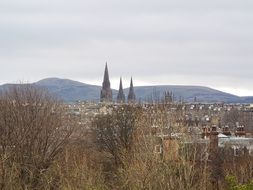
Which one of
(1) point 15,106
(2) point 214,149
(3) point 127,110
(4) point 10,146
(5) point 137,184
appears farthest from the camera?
(3) point 127,110

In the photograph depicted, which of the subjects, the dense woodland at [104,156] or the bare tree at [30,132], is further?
the bare tree at [30,132]

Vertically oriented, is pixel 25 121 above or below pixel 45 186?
above

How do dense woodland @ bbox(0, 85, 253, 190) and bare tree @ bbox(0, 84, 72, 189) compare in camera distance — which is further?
bare tree @ bbox(0, 84, 72, 189)

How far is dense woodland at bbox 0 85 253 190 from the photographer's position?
22.6 m

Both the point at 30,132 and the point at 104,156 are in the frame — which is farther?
the point at 104,156

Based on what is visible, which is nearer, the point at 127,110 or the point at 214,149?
the point at 214,149

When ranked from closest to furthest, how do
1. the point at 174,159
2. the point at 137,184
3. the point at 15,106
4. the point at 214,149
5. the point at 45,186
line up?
1. the point at 137,184
2. the point at 174,159
3. the point at 45,186
4. the point at 15,106
5. the point at 214,149

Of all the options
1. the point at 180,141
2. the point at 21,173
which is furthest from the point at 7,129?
the point at 180,141

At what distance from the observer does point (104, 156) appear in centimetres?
4678

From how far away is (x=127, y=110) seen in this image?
5269 centimetres

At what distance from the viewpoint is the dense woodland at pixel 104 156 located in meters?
22.6

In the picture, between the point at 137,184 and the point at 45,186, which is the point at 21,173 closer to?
the point at 45,186

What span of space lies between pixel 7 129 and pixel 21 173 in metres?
5.81

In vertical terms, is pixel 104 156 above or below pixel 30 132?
below
